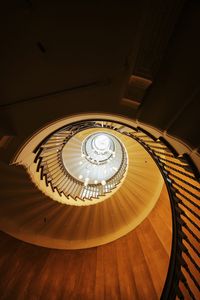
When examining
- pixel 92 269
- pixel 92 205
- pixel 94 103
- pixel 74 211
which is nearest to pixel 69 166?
pixel 92 205

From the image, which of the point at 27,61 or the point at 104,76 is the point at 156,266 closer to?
the point at 104,76

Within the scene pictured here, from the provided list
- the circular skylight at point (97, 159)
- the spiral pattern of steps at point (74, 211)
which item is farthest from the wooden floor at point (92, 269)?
the circular skylight at point (97, 159)

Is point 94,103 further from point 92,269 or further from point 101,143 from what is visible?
point 101,143

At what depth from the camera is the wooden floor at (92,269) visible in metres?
4.10

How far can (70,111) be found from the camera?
230 cm

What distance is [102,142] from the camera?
13.2 meters

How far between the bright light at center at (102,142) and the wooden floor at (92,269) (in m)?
7.42

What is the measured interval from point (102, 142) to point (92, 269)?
9.17 m

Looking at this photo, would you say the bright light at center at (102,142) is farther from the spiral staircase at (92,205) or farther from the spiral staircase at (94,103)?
the spiral staircase at (94,103)

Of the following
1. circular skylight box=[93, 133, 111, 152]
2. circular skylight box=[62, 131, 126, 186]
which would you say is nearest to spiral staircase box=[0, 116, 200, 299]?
circular skylight box=[62, 131, 126, 186]

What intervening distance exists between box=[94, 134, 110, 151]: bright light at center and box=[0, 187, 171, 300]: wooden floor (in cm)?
742

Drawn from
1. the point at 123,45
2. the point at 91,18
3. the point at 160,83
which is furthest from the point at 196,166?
the point at 91,18

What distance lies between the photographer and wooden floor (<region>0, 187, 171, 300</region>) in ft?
13.5

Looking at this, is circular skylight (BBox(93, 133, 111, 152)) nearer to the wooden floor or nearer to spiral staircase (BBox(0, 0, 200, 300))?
the wooden floor
